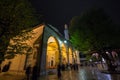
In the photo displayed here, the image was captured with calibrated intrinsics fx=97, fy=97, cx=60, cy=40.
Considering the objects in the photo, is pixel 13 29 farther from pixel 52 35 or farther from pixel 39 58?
pixel 52 35

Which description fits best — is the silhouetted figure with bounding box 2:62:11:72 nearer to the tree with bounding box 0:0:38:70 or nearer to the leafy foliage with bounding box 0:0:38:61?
the tree with bounding box 0:0:38:70

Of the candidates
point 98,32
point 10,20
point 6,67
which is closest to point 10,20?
point 10,20

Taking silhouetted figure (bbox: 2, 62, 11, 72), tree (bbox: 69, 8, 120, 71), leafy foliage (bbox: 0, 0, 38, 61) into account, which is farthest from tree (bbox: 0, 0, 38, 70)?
silhouetted figure (bbox: 2, 62, 11, 72)

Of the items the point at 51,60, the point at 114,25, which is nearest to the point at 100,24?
the point at 114,25

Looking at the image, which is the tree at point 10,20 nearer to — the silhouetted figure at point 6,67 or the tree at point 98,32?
the tree at point 98,32

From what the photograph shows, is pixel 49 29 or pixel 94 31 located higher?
pixel 49 29

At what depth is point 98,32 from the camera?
1480 centimetres

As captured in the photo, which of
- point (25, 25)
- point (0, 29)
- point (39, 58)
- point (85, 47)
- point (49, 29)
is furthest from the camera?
point (49, 29)

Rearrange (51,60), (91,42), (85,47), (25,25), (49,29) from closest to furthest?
(25,25) → (91,42) → (85,47) → (49,29) → (51,60)

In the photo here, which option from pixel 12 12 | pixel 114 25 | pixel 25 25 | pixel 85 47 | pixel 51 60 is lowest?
pixel 51 60

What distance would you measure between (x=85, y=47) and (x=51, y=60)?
12340 mm

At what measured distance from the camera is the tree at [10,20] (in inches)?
304

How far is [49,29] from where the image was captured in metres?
18.5

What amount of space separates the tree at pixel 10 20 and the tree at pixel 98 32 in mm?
10340
